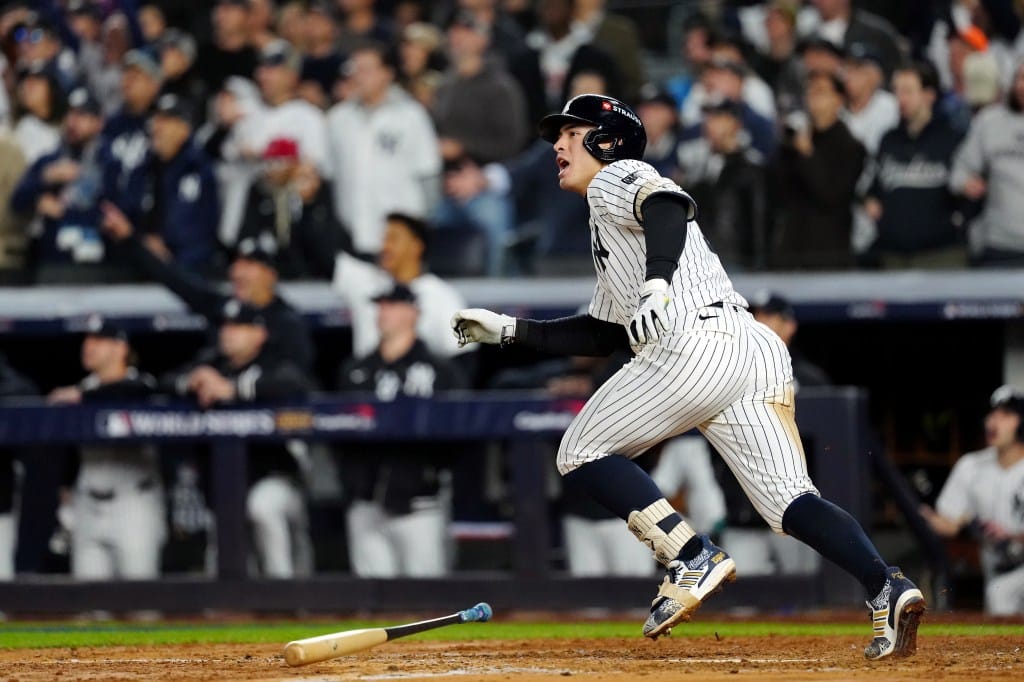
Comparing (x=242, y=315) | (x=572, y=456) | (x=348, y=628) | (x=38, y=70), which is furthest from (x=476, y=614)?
(x=38, y=70)

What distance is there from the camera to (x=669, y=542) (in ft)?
14.8

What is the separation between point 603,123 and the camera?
469 centimetres

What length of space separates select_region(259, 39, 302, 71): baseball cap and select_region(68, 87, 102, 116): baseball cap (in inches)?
41.6

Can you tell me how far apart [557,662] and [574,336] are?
2.99ft

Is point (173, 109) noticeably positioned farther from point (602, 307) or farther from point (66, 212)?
point (602, 307)

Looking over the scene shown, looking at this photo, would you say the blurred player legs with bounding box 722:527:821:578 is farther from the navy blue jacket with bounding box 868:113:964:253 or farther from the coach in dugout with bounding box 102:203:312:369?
the coach in dugout with bounding box 102:203:312:369

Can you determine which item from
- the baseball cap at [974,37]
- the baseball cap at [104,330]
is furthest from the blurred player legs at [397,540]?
the baseball cap at [974,37]

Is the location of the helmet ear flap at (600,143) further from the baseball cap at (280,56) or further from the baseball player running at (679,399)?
the baseball cap at (280,56)

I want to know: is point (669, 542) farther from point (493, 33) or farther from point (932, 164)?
point (493, 33)

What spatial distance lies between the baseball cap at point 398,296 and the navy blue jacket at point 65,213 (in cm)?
249

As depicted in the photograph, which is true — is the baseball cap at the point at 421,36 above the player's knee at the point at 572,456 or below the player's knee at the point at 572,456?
above

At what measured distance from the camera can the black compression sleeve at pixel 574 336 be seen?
4883 millimetres

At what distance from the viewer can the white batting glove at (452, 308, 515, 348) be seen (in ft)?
15.8

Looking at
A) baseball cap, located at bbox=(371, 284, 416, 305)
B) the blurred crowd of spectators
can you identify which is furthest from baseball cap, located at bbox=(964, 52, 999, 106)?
baseball cap, located at bbox=(371, 284, 416, 305)
